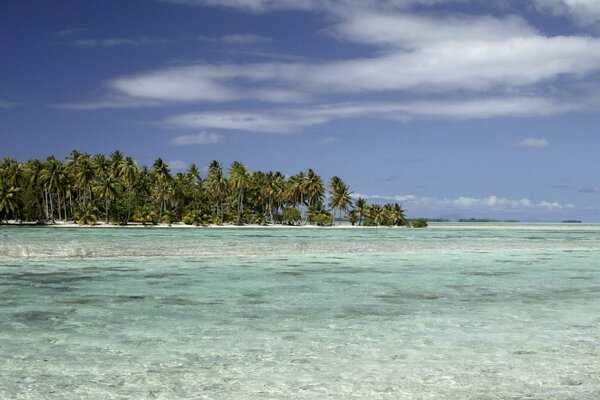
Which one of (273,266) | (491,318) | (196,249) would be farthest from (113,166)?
(491,318)

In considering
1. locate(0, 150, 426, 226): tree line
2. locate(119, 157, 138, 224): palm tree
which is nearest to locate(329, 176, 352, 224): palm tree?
locate(0, 150, 426, 226): tree line

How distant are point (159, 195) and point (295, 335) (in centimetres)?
11607

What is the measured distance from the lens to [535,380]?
893 centimetres

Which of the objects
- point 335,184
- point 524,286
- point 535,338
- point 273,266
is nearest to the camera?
point 535,338

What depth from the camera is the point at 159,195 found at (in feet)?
410

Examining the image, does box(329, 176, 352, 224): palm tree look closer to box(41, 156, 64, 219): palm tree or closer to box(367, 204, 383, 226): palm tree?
box(367, 204, 383, 226): palm tree

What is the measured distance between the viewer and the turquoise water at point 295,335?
864 centimetres

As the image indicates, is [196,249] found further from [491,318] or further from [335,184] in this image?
[335,184]

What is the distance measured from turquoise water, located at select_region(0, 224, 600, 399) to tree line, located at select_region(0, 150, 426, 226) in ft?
302

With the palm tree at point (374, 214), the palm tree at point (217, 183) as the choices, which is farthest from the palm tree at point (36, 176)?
the palm tree at point (374, 214)

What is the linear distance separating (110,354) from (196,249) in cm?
3024

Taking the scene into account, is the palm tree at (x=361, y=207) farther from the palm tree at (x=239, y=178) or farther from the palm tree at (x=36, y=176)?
the palm tree at (x=36, y=176)

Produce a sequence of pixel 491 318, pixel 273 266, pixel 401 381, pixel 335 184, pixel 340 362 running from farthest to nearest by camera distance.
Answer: pixel 335 184, pixel 273 266, pixel 491 318, pixel 340 362, pixel 401 381

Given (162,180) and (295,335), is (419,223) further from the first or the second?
(295,335)
